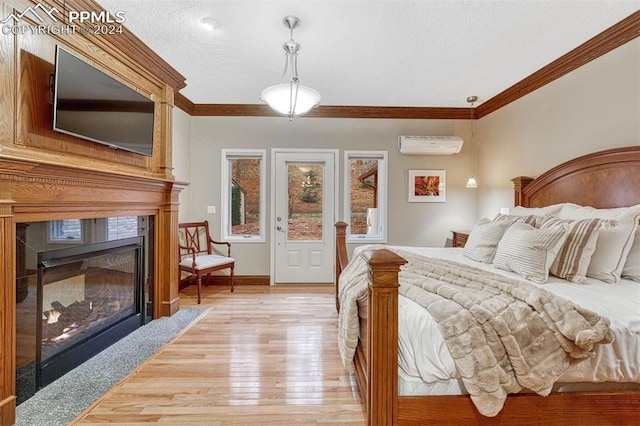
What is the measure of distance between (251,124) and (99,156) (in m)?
2.26

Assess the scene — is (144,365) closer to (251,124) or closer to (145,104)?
(145,104)

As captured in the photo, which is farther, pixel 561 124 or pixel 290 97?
pixel 561 124

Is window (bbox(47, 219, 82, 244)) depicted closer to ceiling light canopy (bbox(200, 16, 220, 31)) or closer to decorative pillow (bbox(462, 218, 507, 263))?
ceiling light canopy (bbox(200, 16, 220, 31))

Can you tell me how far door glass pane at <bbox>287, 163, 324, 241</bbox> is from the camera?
14.1 feet

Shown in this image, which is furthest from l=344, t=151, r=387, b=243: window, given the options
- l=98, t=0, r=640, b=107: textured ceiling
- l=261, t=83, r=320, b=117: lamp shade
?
l=261, t=83, r=320, b=117: lamp shade

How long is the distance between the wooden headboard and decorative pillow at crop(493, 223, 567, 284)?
28.2 inches

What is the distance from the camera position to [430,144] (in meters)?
4.05

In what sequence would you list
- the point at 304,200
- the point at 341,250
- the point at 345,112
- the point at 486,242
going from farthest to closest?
the point at 304,200
the point at 345,112
the point at 341,250
the point at 486,242

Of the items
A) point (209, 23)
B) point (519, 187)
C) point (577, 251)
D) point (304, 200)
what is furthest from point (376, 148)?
point (577, 251)

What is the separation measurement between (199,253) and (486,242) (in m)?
3.54

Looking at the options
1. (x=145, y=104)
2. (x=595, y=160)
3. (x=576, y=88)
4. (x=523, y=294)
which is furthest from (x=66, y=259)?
(x=576, y=88)

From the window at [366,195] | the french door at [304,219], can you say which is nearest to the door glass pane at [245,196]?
the french door at [304,219]

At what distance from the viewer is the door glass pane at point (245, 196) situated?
4.34 meters

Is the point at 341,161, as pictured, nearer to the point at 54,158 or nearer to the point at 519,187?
the point at 519,187
